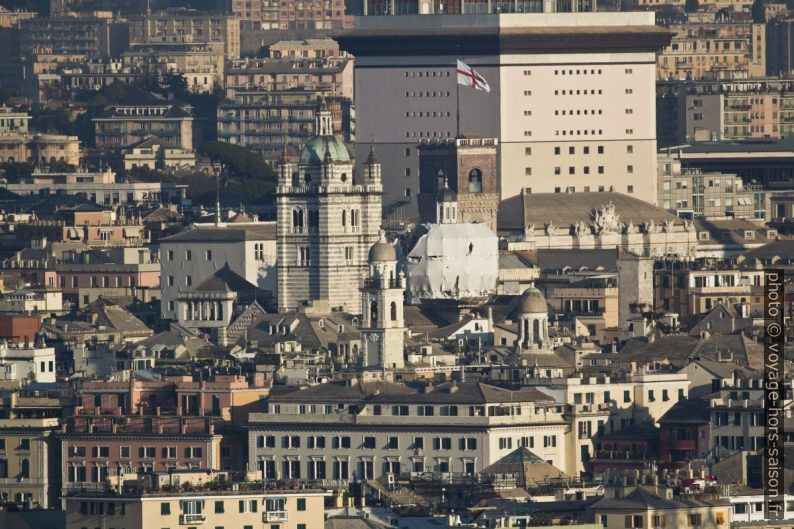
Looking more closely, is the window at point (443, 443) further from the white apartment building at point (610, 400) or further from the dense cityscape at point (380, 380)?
the white apartment building at point (610, 400)

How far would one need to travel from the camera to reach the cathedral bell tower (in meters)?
152

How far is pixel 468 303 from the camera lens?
180m

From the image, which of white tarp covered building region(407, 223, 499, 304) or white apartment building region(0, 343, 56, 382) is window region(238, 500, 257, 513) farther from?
white tarp covered building region(407, 223, 499, 304)

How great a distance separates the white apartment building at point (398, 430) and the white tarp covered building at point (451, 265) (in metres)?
45.1

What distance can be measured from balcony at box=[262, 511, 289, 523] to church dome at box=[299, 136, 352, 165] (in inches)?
3017

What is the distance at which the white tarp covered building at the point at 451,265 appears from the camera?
601ft

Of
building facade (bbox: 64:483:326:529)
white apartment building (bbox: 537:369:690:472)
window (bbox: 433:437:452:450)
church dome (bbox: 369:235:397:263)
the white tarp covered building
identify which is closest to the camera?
building facade (bbox: 64:483:326:529)

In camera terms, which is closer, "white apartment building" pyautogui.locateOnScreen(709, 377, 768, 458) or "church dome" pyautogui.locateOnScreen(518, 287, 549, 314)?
"white apartment building" pyautogui.locateOnScreen(709, 377, 768, 458)

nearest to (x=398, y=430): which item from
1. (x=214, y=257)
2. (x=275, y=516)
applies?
(x=275, y=516)

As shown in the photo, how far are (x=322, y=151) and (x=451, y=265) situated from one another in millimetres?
5920

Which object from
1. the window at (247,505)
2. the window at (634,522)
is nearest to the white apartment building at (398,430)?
the window at (247,505)

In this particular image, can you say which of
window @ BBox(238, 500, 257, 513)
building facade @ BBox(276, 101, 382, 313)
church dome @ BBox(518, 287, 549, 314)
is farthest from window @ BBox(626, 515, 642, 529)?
building facade @ BBox(276, 101, 382, 313)

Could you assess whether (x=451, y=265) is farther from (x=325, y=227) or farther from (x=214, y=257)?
(x=214, y=257)

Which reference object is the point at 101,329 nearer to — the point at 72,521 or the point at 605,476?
the point at 605,476
